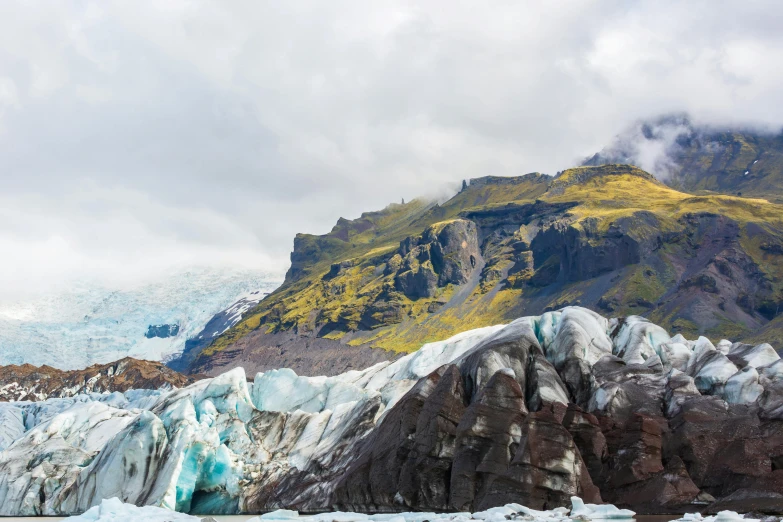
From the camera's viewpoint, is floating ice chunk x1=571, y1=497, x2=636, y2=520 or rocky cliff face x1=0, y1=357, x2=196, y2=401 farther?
rocky cliff face x1=0, y1=357, x2=196, y2=401

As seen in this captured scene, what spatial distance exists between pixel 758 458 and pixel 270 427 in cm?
3570

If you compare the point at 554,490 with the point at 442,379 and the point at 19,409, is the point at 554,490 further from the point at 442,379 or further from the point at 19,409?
the point at 19,409

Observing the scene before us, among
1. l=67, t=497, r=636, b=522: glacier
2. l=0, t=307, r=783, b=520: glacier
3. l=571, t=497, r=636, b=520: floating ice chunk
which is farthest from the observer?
l=0, t=307, r=783, b=520: glacier

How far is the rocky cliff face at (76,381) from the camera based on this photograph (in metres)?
144

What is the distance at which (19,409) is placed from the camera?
8356 centimetres

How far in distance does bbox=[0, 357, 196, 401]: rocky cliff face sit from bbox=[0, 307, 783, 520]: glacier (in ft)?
277

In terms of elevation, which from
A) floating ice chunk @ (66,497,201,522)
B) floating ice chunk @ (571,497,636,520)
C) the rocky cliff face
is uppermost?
the rocky cliff face

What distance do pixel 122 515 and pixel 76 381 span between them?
128059 millimetres

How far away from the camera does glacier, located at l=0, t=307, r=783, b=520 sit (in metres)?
46.2

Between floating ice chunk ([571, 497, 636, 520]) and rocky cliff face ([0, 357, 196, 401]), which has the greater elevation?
rocky cliff face ([0, 357, 196, 401])

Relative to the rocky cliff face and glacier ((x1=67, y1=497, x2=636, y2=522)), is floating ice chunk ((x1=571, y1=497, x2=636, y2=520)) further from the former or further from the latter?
the rocky cliff face

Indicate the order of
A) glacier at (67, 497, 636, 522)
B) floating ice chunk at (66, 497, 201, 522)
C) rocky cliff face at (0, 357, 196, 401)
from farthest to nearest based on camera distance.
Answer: rocky cliff face at (0, 357, 196, 401), floating ice chunk at (66, 497, 201, 522), glacier at (67, 497, 636, 522)

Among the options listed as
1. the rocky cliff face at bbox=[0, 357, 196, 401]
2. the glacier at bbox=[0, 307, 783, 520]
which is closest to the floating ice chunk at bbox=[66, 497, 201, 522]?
the glacier at bbox=[0, 307, 783, 520]

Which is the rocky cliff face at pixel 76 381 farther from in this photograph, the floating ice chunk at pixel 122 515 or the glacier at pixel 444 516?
the glacier at pixel 444 516
